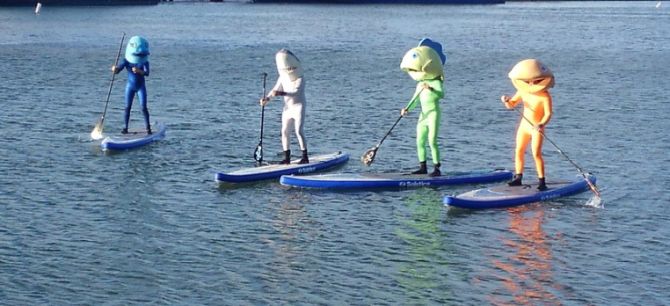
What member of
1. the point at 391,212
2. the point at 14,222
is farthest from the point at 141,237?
the point at 391,212

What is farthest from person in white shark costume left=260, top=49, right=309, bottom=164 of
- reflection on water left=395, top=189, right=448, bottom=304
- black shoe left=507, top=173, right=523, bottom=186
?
black shoe left=507, top=173, right=523, bottom=186

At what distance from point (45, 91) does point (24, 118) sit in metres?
8.82

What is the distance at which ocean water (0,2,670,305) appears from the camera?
16969mm

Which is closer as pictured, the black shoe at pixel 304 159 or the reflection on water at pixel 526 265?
the reflection on water at pixel 526 265

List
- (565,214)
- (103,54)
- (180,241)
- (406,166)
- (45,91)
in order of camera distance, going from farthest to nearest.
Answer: (103,54), (45,91), (406,166), (565,214), (180,241)

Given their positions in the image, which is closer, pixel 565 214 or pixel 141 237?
pixel 141 237

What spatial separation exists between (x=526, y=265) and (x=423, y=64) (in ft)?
19.6

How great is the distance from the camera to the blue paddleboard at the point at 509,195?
841 inches

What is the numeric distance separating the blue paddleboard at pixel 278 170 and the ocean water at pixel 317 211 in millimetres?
302

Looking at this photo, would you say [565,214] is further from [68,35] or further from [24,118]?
[68,35]

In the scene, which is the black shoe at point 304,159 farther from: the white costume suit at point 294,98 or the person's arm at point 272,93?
the person's arm at point 272,93

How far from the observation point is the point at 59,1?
160375mm

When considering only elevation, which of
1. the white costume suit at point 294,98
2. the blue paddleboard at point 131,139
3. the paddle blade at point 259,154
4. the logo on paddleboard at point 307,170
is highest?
the white costume suit at point 294,98

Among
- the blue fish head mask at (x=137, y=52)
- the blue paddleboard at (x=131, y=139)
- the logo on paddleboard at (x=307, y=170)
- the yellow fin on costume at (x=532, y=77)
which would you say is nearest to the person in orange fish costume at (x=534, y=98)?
the yellow fin on costume at (x=532, y=77)
